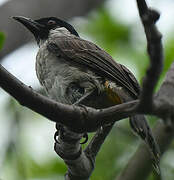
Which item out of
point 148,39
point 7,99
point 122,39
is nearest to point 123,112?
point 148,39

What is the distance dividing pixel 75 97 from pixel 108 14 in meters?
3.52

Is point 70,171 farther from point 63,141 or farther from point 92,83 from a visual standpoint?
point 92,83

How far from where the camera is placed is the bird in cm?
407

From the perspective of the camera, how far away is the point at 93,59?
14.9 ft

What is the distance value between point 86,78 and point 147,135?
2.67 feet

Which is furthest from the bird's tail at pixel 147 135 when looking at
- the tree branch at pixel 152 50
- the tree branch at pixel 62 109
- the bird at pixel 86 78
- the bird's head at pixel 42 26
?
the bird's head at pixel 42 26

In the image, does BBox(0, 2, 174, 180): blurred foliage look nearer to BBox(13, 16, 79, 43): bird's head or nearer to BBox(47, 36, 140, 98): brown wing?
BBox(47, 36, 140, 98): brown wing

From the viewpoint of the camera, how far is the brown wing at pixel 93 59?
4.23 m

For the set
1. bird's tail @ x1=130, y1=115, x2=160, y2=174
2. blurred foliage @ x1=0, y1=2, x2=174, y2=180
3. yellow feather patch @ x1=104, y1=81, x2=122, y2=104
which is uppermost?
yellow feather patch @ x1=104, y1=81, x2=122, y2=104

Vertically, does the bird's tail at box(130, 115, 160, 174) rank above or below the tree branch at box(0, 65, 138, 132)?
below

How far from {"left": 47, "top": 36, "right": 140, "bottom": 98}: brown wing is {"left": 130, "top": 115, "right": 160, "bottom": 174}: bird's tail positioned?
0.26m

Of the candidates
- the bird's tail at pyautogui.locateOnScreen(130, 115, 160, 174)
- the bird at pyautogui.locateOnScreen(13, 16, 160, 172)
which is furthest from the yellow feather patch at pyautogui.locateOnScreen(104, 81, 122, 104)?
the bird's tail at pyautogui.locateOnScreen(130, 115, 160, 174)

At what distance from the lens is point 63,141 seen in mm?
3502

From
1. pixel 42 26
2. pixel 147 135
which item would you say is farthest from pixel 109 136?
pixel 147 135
